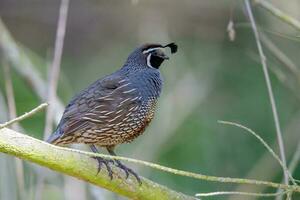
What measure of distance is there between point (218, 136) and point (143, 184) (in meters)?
3.00

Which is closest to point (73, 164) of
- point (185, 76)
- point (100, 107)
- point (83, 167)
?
point (83, 167)

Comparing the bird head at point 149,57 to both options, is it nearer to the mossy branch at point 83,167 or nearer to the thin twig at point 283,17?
the thin twig at point 283,17

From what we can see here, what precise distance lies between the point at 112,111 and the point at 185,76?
2.21m

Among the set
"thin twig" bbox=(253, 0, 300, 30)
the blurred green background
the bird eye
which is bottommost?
the blurred green background

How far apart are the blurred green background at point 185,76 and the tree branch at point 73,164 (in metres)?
1.23

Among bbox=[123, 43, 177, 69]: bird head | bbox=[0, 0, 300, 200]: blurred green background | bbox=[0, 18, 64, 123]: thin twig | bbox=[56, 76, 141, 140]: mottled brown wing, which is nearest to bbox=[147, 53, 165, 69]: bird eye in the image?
bbox=[123, 43, 177, 69]: bird head

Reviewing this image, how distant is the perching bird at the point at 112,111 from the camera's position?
4.47 metres

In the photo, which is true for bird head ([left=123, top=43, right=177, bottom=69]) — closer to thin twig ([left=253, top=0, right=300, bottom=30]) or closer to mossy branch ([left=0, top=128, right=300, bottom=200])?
thin twig ([left=253, top=0, right=300, bottom=30])

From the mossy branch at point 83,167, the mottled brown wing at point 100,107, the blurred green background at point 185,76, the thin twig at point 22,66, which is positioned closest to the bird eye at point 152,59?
the mottled brown wing at point 100,107

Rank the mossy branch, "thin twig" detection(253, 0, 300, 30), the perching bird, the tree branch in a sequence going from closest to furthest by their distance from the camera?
the mossy branch
the tree branch
"thin twig" detection(253, 0, 300, 30)
the perching bird

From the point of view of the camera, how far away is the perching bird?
4.47 meters

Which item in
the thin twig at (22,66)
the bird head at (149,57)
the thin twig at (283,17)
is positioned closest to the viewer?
the thin twig at (283,17)

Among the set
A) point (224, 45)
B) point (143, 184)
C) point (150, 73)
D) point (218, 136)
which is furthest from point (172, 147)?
point (143, 184)

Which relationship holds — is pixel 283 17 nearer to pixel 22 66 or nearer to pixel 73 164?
pixel 73 164
